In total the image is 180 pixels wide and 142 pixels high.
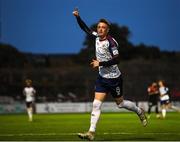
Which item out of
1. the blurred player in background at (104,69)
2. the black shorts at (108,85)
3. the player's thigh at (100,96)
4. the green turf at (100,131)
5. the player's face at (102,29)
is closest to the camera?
the blurred player in background at (104,69)

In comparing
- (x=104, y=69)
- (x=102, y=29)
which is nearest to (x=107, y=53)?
(x=104, y=69)

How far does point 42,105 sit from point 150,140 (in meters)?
41.1

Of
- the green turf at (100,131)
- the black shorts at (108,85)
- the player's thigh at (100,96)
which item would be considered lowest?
the green turf at (100,131)

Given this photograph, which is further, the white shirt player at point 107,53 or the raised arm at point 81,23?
the raised arm at point 81,23

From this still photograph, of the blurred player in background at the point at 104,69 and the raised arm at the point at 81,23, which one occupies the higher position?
the raised arm at the point at 81,23

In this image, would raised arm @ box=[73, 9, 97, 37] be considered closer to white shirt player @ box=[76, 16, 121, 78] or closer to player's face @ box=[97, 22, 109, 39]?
white shirt player @ box=[76, 16, 121, 78]

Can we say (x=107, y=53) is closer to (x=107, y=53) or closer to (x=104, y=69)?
(x=107, y=53)

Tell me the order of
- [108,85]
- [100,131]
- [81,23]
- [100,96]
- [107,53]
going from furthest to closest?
[100,131] < [81,23] < [108,85] < [100,96] < [107,53]

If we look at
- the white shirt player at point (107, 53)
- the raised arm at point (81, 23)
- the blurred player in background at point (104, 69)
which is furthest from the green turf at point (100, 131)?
the raised arm at point (81, 23)

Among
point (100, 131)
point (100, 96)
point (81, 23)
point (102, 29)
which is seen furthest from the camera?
point (100, 131)

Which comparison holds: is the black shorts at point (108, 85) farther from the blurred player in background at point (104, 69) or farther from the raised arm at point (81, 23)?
the raised arm at point (81, 23)

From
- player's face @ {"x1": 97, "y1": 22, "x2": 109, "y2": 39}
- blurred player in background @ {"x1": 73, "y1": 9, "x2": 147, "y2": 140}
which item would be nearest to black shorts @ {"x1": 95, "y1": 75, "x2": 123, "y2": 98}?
blurred player in background @ {"x1": 73, "y1": 9, "x2": 147, "y2": 140}

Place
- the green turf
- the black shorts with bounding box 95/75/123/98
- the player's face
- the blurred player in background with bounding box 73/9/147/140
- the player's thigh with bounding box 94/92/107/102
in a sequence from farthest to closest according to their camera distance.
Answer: the green turf → the black shorts with bounding box 95/75/123/98 → the player's thigh with bounding box 94/92/107/102 → the player's face → the blurred player in background with bounding box 73/9/147/140

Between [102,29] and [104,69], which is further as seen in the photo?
[104,69]
